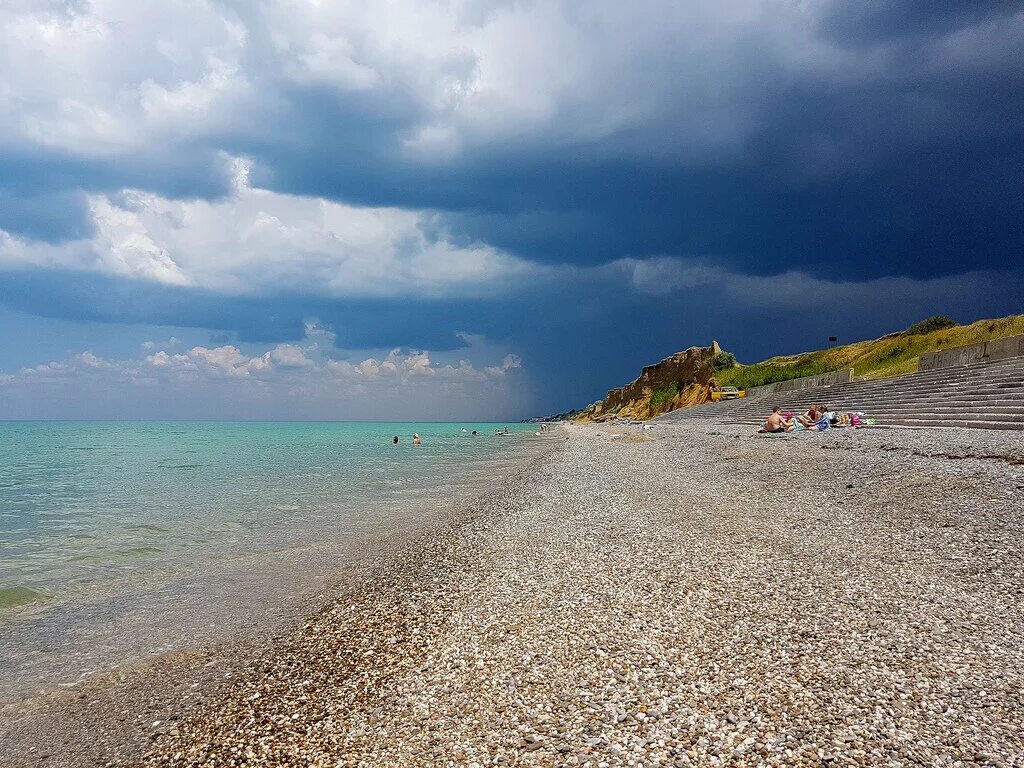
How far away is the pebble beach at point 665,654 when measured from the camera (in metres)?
3.79

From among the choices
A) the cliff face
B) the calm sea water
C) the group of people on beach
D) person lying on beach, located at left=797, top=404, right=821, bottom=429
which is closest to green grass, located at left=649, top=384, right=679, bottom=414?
the cliff face

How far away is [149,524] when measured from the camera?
1459 cm

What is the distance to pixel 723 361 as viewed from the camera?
282ft

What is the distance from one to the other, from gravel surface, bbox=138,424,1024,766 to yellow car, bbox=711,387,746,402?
195 feet

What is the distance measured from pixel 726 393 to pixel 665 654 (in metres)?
69.5

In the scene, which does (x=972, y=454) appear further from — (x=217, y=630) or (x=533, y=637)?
(x=217, y=630)

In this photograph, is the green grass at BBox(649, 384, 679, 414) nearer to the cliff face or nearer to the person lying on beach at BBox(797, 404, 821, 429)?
A: the cliff face

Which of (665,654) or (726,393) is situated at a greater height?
(726,393)

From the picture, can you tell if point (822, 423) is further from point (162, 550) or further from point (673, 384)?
point (673, 384)

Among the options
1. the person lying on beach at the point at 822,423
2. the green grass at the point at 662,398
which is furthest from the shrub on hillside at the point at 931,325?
the person lying on beach at the point at 822,423

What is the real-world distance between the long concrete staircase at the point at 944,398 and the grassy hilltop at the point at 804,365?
57.5 ft

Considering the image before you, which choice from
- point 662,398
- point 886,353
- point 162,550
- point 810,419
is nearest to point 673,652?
point 162,550

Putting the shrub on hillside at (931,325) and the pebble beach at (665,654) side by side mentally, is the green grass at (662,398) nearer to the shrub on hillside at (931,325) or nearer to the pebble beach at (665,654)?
the shrub on hillside at (931,325)

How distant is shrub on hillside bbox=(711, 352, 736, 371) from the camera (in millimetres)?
84625
